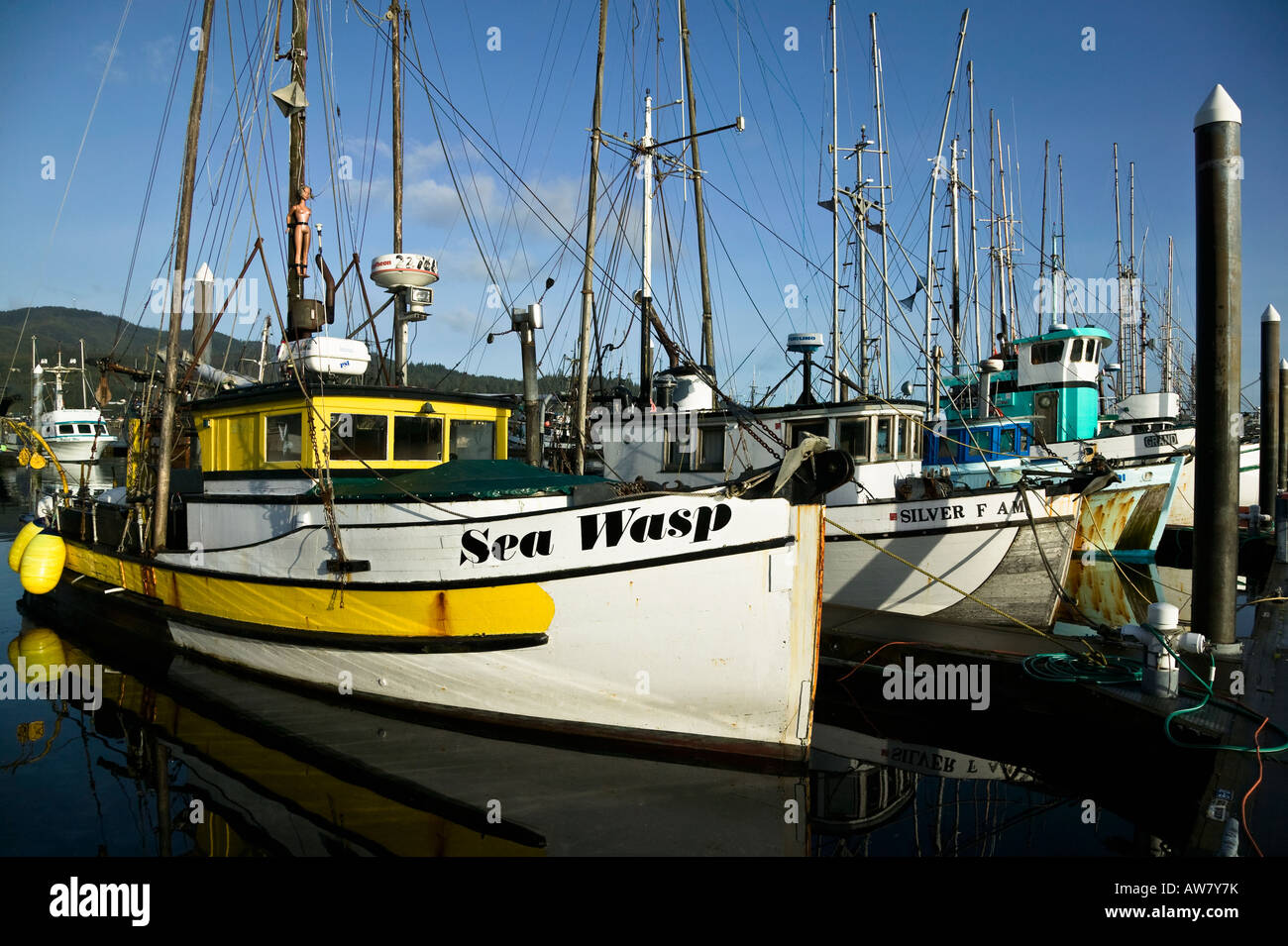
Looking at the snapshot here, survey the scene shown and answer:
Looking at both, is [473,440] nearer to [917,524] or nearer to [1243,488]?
[917,524]

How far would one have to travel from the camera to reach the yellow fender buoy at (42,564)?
12.7 metres

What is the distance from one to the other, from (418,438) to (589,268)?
419 centimetres

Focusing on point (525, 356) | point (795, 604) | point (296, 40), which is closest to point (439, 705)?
point (795, 604)

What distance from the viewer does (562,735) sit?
7359 mm

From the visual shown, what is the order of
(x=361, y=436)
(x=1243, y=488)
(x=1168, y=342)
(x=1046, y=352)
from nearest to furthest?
1. (x=361, y=436)
2. (x=1046, y=352)
3. (x=1243, y=488)
4. (x=1168, y=342)

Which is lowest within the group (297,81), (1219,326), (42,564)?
(42,564)

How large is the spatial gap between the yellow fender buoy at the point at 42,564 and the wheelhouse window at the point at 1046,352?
2474 cm

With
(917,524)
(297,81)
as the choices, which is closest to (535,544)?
(917,524)

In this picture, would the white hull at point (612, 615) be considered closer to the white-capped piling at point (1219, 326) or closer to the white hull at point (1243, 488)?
the white-capped piling at point (1219, 326)

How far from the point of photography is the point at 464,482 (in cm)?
802

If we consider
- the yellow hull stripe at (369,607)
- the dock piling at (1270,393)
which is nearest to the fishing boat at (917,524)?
the yellow hull stripe at (369,607)

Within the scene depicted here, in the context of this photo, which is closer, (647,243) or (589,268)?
(589,268)
